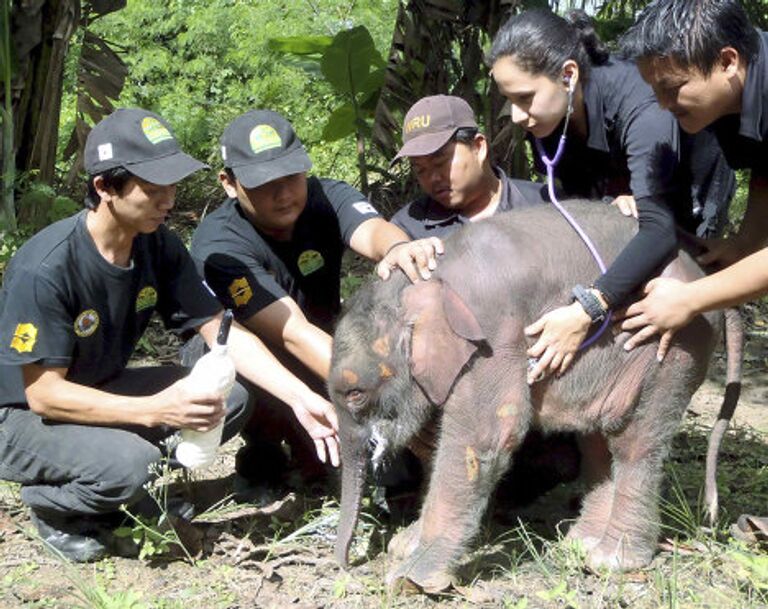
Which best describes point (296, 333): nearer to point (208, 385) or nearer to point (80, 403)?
point (208, 385)

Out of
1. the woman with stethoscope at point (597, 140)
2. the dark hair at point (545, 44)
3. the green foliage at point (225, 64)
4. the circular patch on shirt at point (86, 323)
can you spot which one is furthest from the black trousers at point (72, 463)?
the green foliage at point (225, 64)

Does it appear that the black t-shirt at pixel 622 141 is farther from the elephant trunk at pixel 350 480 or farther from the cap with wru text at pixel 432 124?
the elephant trunk at pixel 350 480

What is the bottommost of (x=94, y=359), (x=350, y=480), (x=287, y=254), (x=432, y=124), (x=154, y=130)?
(x=350, y=480)

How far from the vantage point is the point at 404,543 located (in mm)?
4707

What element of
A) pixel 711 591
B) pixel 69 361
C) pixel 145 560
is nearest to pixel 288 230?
pixel 69 361

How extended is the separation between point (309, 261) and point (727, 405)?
2042mm

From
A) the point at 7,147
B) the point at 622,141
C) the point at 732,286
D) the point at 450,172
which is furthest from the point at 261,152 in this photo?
the point at 7,147

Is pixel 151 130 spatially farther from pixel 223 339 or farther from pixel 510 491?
pixel 510 491

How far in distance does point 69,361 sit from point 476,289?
64.5 inches

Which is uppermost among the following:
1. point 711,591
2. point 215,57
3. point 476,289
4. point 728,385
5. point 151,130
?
point 151,130

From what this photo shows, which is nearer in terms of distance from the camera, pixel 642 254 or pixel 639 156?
pixel 642 254

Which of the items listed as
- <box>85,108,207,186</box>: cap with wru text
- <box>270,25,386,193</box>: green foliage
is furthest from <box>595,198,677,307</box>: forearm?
<box>270,25,386,193</box>: green foliage

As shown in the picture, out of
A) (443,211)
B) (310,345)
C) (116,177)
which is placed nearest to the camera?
(116,177)

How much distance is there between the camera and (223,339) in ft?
14.6
